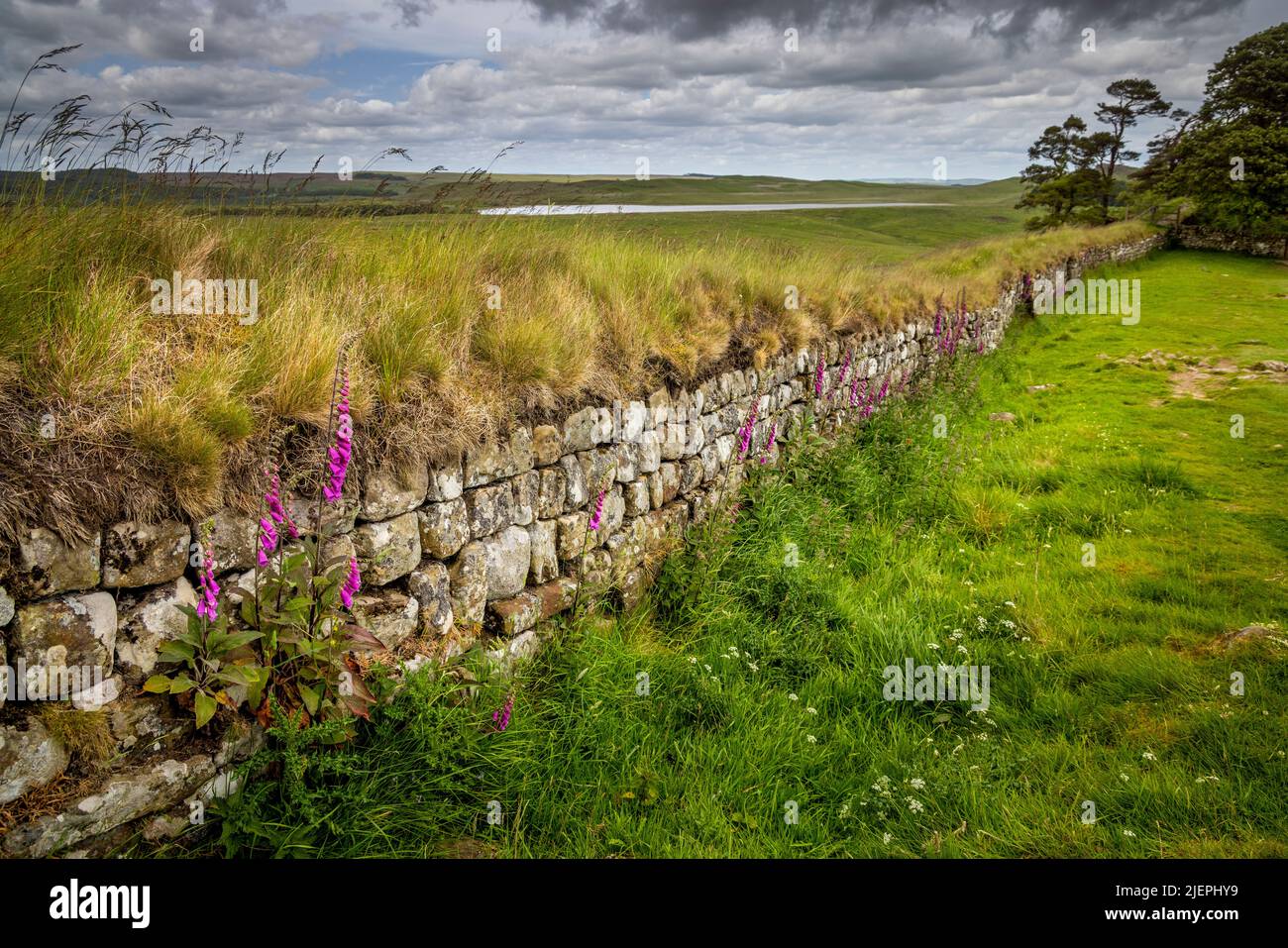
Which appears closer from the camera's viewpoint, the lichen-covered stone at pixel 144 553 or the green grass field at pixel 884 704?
the lichen-covered stone at pixel 144 553

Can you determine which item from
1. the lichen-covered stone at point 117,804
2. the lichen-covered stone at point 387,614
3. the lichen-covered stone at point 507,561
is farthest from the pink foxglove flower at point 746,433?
the lichen-covered stone at point 117,804

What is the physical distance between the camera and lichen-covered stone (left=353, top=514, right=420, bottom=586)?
3.46 metres

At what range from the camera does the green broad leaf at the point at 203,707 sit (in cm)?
268

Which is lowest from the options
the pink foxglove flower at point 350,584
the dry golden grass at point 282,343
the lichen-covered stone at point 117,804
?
the lichen-covered stone at point 117,804

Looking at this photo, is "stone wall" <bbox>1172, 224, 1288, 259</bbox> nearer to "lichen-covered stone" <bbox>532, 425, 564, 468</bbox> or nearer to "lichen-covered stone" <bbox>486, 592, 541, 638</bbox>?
"lichen-covered stone" <bbox>532, 425, 564, 468</bbox>

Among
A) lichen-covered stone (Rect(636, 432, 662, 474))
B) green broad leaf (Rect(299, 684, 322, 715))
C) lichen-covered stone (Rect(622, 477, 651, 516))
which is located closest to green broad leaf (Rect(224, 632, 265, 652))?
green broad leaf (Rect(299, 684, 322, 715))

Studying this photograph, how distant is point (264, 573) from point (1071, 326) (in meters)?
19.3

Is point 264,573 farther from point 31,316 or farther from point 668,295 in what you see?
point 668,295

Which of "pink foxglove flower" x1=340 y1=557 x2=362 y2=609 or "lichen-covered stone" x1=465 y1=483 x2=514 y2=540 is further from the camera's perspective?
"lichen-covered stone" x1=465 y1=483 x2=514 y2=540

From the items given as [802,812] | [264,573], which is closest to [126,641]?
[264,573]

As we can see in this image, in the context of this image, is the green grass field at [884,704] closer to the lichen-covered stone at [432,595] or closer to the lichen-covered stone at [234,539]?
the lichen-covered stone at [432,595]

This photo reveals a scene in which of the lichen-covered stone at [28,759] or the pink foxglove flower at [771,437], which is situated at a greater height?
the pink foxglove flower at [771,437]

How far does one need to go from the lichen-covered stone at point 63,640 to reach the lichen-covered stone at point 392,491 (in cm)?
111

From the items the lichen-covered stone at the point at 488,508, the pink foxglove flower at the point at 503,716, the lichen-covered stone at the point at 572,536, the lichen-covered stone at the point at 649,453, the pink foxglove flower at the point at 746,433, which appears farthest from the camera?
the pink foxglove flower at the point at 746,433
